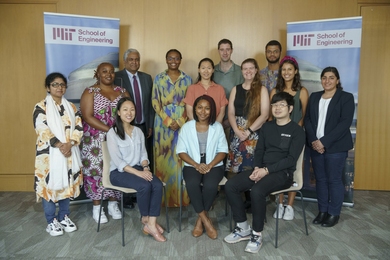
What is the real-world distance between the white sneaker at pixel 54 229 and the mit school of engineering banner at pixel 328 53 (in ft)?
9.70

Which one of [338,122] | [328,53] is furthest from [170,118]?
[328,53]

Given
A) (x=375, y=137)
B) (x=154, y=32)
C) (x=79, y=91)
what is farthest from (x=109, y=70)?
(x=375, y=137)

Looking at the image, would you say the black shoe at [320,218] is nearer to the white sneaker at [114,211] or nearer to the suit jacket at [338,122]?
the suit jacket at [338,122]

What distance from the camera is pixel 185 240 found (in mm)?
3211

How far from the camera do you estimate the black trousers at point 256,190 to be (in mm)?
3027

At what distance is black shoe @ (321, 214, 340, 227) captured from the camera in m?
3.58

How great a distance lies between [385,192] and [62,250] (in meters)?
4.52

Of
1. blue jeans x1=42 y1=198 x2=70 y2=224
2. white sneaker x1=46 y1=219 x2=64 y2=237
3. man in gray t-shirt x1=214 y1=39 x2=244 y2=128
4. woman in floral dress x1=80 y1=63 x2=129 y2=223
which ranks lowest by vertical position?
white sneaker x1=46 y1=219 x2=64 y2=237

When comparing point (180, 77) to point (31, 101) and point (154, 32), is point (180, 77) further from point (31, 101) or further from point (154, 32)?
point (31, 101)

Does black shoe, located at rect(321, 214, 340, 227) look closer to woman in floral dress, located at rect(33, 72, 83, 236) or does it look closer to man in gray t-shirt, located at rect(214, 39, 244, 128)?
man in gray t-shirt, located at rect(214, 39, 244, 128)

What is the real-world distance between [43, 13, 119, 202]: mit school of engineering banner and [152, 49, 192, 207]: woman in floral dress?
0.93 meters

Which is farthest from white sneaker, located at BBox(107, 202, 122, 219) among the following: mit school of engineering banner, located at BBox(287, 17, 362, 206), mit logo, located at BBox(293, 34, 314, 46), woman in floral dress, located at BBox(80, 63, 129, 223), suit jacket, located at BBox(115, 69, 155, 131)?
mit logo, located at BBox(293, 34, 314, 46)

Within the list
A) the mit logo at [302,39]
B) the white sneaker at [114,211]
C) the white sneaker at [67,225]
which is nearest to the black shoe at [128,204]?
the white sneaker at [114,211]

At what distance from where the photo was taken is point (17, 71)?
16.1 ft
